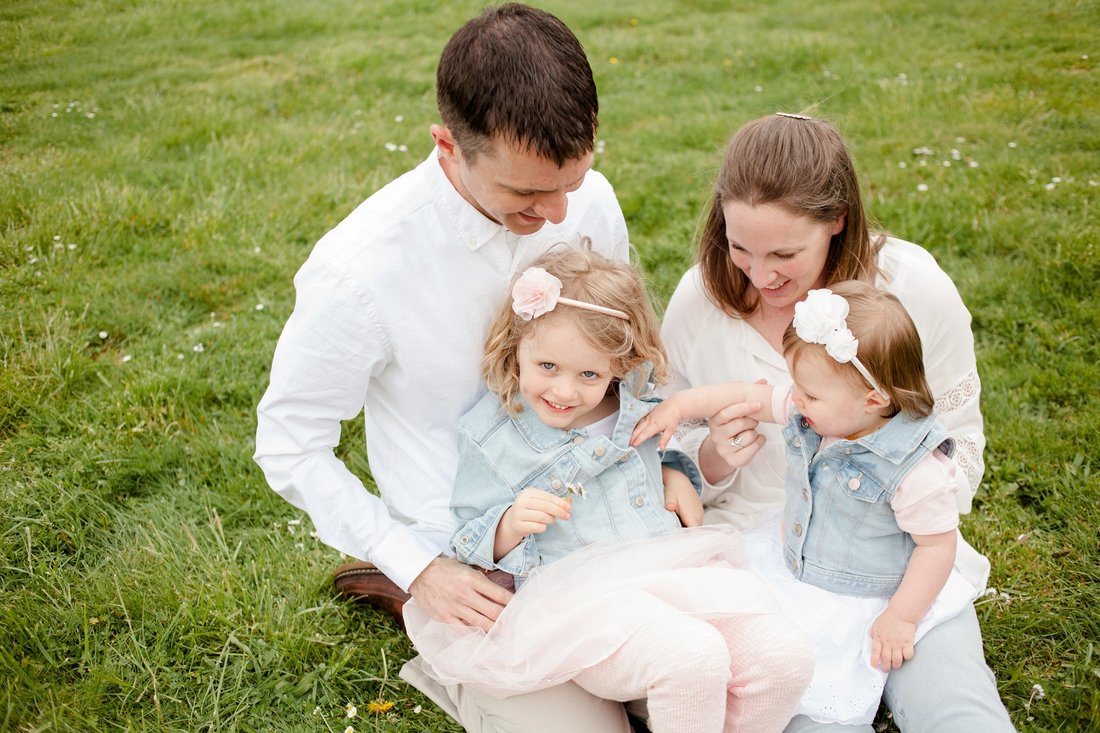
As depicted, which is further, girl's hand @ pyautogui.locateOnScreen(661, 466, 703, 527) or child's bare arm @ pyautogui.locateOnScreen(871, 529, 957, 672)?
girl's hand @ pyautogui.locateOnScreen(661, 466, 703, 527)

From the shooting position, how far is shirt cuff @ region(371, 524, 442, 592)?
2.61 meters

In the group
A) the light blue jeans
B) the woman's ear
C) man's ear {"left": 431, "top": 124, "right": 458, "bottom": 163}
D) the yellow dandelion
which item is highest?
man's ear {"left": 431, "top": 124, "right": 458, "bottom": 163}

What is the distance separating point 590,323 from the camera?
254cm

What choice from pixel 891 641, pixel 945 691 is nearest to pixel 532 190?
pixel 891 641

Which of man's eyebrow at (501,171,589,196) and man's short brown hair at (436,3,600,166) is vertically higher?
man's short brown hair at (436,3,600,166)

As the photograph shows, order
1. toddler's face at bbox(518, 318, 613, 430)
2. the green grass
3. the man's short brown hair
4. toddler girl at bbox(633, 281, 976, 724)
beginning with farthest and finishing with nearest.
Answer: the green grass < toddler's face at bbox(518, 318, 613, 430) < toddler girl at bbox(633, 281, 976, 724) < the man's short brown hair

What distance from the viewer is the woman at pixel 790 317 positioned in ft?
7.88

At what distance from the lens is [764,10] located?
880cm

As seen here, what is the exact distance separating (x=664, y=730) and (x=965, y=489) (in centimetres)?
118

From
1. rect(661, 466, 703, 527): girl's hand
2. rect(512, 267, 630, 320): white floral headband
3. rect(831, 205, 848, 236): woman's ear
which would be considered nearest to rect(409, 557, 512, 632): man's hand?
rect(661, 466, 703, 527): girl's hand

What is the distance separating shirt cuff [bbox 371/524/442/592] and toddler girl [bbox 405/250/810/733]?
12 cm

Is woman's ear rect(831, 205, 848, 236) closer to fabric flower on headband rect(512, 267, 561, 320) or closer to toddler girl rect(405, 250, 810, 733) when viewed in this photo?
toddler girl rect(405, 250, 810, 733)

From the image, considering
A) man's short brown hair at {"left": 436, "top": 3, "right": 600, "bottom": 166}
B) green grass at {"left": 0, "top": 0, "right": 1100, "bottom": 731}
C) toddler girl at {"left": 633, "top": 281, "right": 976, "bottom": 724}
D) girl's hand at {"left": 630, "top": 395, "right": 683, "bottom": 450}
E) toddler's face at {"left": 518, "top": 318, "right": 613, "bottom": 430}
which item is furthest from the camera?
green grass at {"left": 0, "top": 0, "right": 1100, "bottom": 731}

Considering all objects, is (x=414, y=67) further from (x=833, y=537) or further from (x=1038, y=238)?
(x=833, y=537)
